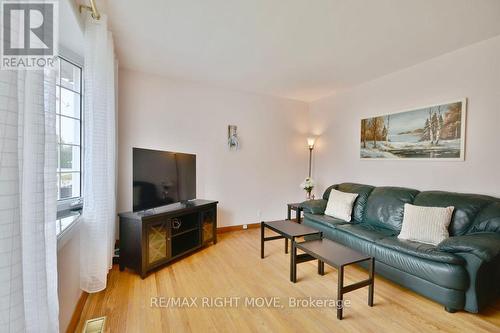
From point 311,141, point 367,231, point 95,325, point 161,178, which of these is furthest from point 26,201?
point 311,141

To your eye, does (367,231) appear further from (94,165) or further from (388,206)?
(94,165)

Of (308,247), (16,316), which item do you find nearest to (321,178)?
(308,247)

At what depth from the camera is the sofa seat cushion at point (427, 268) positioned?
75.6 inches

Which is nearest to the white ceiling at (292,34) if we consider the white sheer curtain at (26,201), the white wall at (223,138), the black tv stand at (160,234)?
the white wall at (223,138)

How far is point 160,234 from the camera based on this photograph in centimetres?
270

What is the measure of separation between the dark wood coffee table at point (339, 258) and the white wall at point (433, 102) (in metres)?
1.62

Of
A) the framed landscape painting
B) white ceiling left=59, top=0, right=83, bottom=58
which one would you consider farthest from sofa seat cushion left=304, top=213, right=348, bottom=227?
white ceiling left=59, top=0, right=83, bottom=58

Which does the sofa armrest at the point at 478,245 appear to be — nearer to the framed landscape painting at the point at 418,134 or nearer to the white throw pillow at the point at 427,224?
the white throw pillow at the point at 427,224

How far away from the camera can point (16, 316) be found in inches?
27.2

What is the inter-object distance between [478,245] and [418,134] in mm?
1608

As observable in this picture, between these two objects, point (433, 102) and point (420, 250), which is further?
point (433, 102)

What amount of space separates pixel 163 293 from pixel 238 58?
9.15 ft

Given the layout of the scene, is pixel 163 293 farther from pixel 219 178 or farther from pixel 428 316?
pixel 428 316

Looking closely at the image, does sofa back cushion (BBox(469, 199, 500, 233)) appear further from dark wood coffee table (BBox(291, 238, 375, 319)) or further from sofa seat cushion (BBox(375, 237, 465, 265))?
dark wood coffee table (BBox(291, 238, 375, 319))
